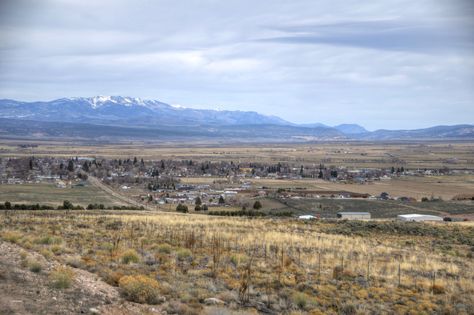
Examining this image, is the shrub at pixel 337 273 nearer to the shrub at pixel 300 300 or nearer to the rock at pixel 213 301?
the shrub at pixel 300 300

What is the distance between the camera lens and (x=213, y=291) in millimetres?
12672

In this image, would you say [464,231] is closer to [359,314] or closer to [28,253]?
[359,314]

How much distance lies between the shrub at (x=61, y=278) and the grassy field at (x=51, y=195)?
47.7m

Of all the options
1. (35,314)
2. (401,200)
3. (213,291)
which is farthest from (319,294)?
(401,200)

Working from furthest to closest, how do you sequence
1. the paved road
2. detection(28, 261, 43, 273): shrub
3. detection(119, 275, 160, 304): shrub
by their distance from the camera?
the paved road, detection(28, 261, 43, 273): shrub, detection(119, 275, 160, 304): shrub

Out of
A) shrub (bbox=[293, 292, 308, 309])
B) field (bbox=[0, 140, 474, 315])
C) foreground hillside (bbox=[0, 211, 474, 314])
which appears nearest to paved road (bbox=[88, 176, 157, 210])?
field (bbox=[0, 140, 474, 315])

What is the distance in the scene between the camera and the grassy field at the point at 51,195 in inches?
2416

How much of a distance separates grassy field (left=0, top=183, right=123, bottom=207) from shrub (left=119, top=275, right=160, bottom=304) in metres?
48.8

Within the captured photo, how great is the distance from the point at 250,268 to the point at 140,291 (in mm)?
5268

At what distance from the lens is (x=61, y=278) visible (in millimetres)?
11500

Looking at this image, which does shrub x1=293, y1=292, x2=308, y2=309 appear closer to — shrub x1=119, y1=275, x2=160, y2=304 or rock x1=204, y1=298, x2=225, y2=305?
rock x1=204, y1=298, x2=225, y2=305

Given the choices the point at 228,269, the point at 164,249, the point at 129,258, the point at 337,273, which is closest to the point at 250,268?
the point at 228,269

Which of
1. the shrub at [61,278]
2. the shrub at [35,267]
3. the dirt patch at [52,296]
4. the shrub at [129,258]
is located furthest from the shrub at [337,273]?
the shrub at [35,267]

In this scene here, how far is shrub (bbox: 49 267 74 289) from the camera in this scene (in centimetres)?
1135
